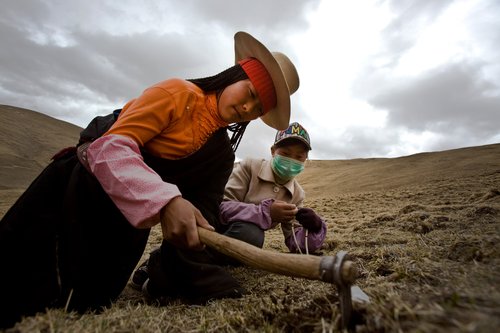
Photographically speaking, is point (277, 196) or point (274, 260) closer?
point (274, 260)

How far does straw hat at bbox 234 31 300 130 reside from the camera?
1932 millimetres

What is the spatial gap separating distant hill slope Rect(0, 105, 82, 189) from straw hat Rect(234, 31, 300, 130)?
1954cm

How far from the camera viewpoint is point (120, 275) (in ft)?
5.41

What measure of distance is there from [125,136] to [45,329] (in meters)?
0.82

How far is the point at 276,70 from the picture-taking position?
1915 millimetres

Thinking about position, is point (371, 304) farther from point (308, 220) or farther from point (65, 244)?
point (308, 220)

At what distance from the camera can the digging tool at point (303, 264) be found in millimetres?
918

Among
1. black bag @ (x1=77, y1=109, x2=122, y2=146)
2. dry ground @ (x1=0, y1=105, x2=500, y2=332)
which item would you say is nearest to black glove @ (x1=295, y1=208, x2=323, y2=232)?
dry ground @ (x1=0, y1=105, x2=500, y2=332)

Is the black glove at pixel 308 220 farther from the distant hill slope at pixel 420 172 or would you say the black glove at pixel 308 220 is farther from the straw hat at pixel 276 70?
the distant hill slope at pixel 420 172

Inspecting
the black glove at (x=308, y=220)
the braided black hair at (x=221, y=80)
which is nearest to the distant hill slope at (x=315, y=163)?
the black glove at (x=308, y=220)

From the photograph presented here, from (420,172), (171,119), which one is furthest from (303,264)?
(420,172)

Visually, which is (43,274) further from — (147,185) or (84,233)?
(147,185)

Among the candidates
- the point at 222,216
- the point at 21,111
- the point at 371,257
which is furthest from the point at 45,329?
the point at 21,111

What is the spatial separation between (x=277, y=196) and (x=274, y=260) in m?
1.89
